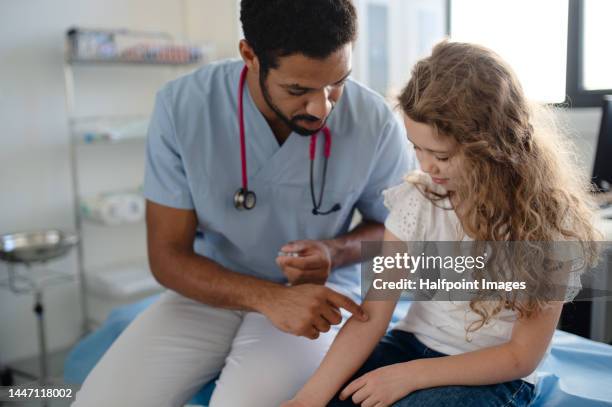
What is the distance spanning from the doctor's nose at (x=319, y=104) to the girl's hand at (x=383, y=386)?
0.53 metres

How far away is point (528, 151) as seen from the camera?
0.99m

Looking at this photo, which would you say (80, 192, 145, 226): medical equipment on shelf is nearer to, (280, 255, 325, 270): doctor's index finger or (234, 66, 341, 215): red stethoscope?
(234, 66, 341, 215): red stethoscope

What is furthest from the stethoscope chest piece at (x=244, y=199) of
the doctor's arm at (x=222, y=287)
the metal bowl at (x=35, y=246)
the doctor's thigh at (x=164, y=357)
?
the metal bowl at (x=35, y=246)

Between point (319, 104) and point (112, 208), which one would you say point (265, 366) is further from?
point (112, 208)

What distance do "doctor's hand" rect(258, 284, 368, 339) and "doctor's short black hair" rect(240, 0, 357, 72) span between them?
46 cm

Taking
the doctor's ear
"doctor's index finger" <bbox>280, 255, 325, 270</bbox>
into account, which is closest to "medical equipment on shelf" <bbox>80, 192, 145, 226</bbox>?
the doctor's ear

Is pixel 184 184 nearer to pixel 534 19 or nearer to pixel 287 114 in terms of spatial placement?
pixel 287 114

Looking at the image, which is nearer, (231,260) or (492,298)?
(492,298)

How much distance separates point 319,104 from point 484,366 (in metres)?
0.60

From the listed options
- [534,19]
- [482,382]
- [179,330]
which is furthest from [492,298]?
[534,19]

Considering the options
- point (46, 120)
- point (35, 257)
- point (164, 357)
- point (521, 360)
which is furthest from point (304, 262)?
Answer: point (46, 120)

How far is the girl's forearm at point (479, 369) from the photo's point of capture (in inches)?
37.9

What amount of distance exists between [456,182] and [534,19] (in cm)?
184

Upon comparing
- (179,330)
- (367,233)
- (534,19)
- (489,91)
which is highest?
(534,19)
